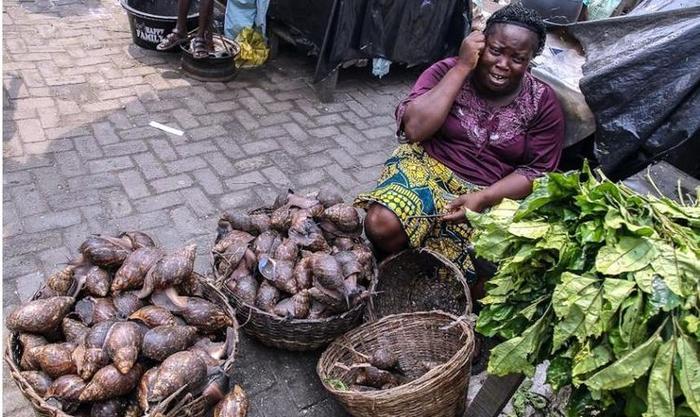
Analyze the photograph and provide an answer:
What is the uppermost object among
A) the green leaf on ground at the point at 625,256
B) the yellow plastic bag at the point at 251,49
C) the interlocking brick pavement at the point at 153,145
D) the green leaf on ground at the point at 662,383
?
the green leaf on ground at the point at 625,256

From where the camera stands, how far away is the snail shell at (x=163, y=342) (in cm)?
206

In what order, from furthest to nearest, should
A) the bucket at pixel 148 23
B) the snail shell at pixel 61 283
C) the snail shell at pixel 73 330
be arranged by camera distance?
the bucket at pixel 148 23
the snail shell at pixel 61 283
the snail shell at pixel 73 330

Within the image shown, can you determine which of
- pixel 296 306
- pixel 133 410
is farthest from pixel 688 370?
pixel 133 410

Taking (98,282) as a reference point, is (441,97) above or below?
above

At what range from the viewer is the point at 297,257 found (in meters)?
2.77

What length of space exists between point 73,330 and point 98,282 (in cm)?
23

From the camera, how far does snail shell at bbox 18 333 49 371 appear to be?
204cm

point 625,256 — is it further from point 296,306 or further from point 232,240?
point 232,240

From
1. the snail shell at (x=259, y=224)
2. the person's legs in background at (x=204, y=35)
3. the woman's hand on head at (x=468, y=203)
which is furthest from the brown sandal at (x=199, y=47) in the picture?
the woman's hand on head at (x=468, y=203)

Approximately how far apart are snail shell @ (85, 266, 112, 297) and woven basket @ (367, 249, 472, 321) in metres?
1.32

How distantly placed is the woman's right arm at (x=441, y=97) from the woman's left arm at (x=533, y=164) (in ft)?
1.35

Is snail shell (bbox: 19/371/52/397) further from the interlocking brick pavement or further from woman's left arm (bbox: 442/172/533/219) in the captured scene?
woman's left arm (bbox: 442/172/533/219)

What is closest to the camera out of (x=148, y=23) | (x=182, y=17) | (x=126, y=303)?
(x=126, y=303)

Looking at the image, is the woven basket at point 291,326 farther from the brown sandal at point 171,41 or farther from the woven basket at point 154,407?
the brown sandal at point 171,41
